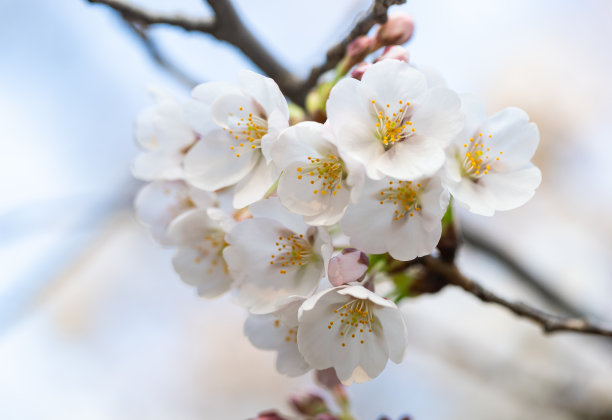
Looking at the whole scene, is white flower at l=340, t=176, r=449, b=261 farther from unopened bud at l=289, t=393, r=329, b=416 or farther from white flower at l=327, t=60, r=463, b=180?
unopened bud at l=289, t=393, r=329, b=416

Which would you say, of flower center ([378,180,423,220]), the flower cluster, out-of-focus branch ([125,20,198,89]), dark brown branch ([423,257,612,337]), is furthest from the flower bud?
out-of-focus branch ([125,20,198,89])

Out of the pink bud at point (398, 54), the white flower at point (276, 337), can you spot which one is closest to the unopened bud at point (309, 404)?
the white flower at point (276, 337)

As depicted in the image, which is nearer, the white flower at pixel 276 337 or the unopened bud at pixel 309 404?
the white flower at pixel 276 337

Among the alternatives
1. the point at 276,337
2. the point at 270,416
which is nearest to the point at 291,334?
the point at 276,337

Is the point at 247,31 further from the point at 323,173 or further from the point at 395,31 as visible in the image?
the point at 323,173

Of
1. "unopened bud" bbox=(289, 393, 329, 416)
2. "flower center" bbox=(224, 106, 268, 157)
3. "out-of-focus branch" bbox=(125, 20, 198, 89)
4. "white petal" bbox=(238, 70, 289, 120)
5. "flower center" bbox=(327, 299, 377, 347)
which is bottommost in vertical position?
"unopened bud" bbox=(289, 393, 329, 416)

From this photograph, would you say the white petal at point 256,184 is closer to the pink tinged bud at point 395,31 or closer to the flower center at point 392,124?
the flower center at point 392,124
